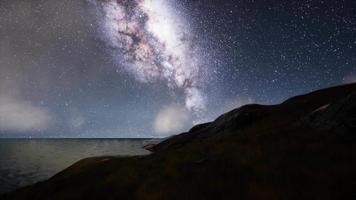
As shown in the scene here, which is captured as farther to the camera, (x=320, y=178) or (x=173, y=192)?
(x=173, y=192)

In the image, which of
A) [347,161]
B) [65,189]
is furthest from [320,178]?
[65,189]

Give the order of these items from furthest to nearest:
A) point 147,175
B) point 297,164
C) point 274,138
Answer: point 274,138 → point 147,175 → point 297,164

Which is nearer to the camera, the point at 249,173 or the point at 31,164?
the point at 249,173

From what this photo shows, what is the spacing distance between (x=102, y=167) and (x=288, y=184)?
17620 mm

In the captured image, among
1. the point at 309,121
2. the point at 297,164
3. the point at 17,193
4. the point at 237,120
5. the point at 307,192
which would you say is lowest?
the point at 17,193

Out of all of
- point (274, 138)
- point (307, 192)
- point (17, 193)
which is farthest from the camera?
point (274, 138)

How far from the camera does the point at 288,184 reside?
504 inches

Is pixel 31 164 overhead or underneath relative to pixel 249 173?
underneath

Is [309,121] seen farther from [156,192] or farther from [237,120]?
[237,120]

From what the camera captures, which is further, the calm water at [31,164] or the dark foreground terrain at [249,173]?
the calm water at [31,164]

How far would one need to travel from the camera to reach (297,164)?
15227 mm

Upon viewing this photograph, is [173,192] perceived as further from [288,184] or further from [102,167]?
[102,167]

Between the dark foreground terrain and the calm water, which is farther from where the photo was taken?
the calm water

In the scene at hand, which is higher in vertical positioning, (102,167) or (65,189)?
(102,167)
